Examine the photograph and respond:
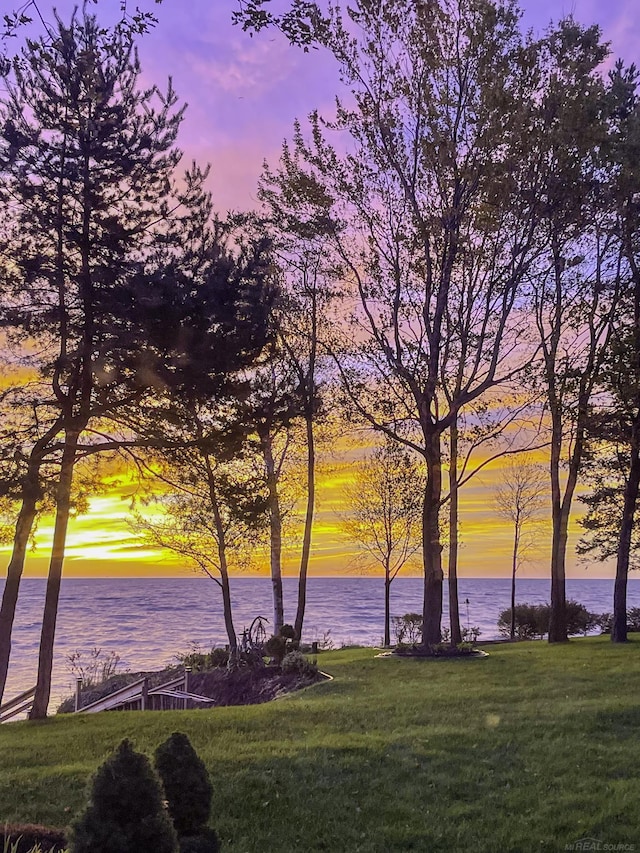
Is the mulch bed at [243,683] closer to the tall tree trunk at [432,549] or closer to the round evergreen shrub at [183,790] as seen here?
the tall tree trunk at [432,549]

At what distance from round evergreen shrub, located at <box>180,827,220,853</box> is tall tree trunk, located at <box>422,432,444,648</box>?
43.2 feet

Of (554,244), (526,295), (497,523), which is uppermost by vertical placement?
(554,244)

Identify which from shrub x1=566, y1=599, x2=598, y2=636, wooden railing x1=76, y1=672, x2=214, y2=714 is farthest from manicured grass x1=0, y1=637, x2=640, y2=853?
shrub x1=566, y1=599, x2=598, y2=636

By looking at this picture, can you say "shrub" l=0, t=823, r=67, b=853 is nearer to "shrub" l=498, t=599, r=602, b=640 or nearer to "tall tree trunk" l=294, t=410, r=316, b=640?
"tall tree trunk" l=294, t=410, r=316, b=640

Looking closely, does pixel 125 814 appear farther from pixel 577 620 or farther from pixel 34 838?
pixel 577 620

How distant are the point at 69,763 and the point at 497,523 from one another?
2833cm

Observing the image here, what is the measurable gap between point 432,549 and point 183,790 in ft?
43.5

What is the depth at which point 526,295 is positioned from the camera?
18875mm

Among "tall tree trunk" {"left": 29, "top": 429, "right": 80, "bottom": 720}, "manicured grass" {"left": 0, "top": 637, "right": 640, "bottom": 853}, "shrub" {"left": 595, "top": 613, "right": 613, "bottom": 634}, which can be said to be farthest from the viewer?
"shrub" {"left": 595, "top": 613, "right": 613, "bottom": 634}

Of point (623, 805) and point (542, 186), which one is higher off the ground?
point (542, 186)

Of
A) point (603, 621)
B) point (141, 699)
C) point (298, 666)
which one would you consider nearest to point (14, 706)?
point (141, 699)

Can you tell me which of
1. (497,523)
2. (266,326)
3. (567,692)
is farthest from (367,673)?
Result: (497,523)

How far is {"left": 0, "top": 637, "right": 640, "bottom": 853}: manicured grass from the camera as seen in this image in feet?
21.0

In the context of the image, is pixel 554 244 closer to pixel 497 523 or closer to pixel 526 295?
pixel 526 295
